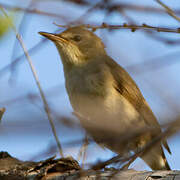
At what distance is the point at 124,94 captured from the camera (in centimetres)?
384

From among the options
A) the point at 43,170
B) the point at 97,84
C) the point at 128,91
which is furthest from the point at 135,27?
the point at 128,91

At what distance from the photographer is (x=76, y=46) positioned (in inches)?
165

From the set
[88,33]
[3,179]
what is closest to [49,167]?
[3,179]

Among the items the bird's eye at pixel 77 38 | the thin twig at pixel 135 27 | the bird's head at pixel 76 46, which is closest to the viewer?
the thin twig at pixel 135 27

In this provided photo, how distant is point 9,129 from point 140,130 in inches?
13.3

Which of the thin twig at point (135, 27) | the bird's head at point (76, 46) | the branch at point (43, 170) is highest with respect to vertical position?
the bird's head at point (76, 46)

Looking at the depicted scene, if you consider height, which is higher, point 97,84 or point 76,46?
A: point 76,46

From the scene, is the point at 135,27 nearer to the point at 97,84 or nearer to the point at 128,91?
the point at 97,84

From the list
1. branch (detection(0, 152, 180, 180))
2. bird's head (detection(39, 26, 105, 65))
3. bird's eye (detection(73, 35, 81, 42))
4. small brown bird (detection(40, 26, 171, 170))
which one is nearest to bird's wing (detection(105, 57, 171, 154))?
small brown bird (detection(40, 26, 171, 170))

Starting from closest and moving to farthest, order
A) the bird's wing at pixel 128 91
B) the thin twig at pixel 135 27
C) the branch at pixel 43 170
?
the thin twig at pixel 135 27 → the branch at pixel 43 170 → the bird's wing at pixel 128 91

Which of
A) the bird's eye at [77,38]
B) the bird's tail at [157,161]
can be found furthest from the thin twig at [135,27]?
the bird's tail at [157,161]

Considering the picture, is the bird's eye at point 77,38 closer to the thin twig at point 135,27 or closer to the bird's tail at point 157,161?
the bird's tail at point 157,161

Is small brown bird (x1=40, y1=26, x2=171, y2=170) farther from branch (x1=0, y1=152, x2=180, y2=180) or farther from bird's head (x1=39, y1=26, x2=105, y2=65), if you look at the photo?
branch (x1=0, y1=152, x2=180, y2=180)

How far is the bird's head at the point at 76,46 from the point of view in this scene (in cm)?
399
